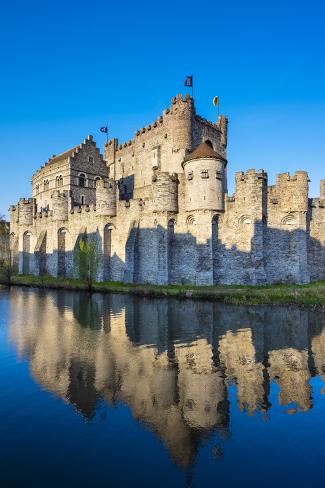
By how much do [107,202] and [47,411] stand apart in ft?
101

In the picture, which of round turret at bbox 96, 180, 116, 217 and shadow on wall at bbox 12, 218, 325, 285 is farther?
round turret at bbox 96, 180, 116, 217

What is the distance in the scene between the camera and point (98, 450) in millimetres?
7660

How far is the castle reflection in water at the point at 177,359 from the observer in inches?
374

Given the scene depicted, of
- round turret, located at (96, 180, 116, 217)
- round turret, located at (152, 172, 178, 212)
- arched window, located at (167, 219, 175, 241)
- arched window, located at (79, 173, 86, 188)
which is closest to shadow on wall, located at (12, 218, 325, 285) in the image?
arched window, located at (167, 219, 175, 241)

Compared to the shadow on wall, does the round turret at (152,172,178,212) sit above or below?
above

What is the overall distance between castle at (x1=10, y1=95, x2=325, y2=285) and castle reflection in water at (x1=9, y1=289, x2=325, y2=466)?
9.18 m

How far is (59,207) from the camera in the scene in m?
44.9

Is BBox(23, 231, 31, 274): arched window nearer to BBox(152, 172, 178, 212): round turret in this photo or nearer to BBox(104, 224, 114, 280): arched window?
BBox(104, 224, 114, 280): arched window

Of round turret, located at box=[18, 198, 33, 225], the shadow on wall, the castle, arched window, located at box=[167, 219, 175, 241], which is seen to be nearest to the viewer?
the shadow on wall

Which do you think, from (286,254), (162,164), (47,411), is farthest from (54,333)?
(162,164)

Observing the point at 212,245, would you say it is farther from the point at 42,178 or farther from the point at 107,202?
the point at 42,178

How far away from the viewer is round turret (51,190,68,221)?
4491 cm

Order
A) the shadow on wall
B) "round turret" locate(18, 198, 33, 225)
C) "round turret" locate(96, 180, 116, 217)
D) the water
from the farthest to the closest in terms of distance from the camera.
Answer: "round turret" locate(18, 198, 33, 225)
"round turret" locate(96, 180, 116, 217)
the shadow on wall
the water

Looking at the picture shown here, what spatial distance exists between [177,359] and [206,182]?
22.0 metres
